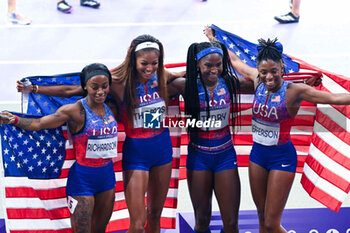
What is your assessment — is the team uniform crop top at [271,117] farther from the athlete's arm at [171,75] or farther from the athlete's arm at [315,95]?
the athlete's arm at [171,75]

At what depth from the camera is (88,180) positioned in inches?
194

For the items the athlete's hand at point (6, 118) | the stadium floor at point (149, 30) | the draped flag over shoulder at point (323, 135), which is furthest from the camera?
the stadium floor at point (149, 30)

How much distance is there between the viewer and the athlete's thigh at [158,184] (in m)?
5.18

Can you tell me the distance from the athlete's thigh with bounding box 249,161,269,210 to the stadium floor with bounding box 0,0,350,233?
3.86 metres

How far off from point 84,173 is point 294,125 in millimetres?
2306

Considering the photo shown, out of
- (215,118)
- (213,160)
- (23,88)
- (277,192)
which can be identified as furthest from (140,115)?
(277,192)

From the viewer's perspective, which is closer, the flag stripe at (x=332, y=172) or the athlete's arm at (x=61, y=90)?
the athlete's arm at (x=61, y=90)

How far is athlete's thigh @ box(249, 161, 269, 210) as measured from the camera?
17.1 ft

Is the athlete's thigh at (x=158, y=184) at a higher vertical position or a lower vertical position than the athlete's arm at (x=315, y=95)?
lower

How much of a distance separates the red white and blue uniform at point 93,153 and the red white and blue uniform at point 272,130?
52.6 inches

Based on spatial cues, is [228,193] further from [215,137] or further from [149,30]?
[149,30]

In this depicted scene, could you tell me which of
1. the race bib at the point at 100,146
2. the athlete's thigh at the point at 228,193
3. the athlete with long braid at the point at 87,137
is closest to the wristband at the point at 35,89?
the athlete with long braid at the point at 87,137

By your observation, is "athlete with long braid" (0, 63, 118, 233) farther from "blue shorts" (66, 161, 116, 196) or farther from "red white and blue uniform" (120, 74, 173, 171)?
"red white and blue uniform" (120, 74, 173, 171)

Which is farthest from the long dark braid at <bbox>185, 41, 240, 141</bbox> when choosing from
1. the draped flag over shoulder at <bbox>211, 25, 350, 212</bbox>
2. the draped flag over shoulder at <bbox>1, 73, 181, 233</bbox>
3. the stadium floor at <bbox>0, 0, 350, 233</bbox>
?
the stadium floor at <bbox>0, 0, 350, 233</bbox>
